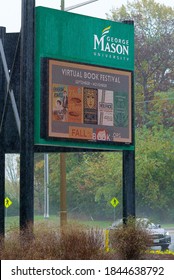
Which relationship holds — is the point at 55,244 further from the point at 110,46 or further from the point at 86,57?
the point at 110,46

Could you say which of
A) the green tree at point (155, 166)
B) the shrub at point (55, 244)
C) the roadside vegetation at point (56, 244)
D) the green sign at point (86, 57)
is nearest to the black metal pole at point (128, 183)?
the green sign at point (86, 57)

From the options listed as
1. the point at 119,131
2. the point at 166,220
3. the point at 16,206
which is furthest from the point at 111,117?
the point at 16,206

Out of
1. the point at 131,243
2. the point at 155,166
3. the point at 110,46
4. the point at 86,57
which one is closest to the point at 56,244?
the point at 131,243

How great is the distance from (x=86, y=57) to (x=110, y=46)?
4.36 ft

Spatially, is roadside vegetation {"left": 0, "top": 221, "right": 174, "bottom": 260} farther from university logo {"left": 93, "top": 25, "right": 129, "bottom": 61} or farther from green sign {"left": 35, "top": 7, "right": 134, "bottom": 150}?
university logo {"left": 93, "top": 25, "right": 129, "bottom": 61}

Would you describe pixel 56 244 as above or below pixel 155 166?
below

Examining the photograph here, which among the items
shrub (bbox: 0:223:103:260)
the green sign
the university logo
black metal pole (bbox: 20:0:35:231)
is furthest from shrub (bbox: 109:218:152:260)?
the university logo

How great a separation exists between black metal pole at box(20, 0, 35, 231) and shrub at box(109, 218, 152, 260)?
2424 millimetres

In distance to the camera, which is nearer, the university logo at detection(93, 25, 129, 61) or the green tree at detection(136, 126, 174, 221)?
the university logo at detection(93, 25, 129, 61)

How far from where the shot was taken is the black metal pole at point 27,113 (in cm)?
2445

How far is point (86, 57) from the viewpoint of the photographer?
26.6 m

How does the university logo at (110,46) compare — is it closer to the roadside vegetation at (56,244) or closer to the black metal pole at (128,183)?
the black metal pole at (128,183)

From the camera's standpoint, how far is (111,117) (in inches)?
1070

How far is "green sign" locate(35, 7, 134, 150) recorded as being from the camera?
25.3 metres
